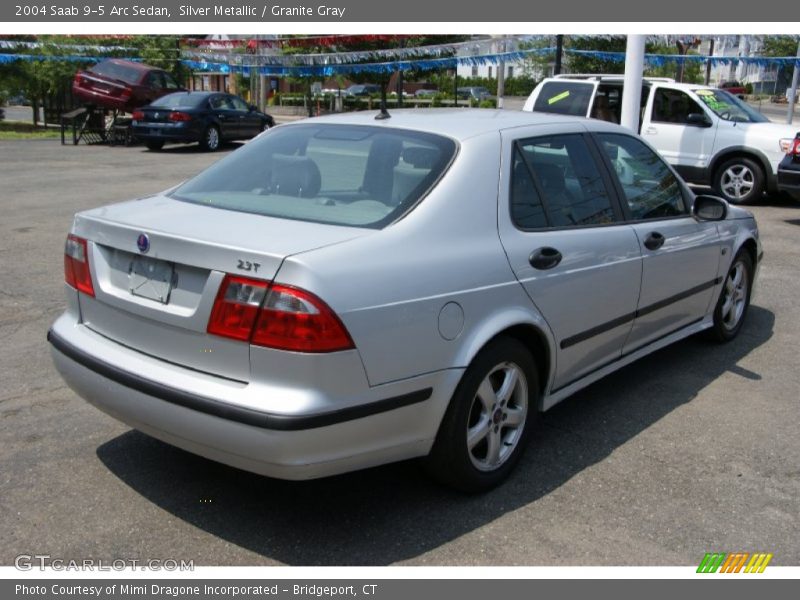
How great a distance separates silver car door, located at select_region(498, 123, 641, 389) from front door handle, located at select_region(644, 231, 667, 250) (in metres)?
0.13

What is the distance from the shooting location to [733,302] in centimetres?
594

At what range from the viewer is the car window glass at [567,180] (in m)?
4.01

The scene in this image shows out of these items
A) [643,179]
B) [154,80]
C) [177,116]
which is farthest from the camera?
[154,80]

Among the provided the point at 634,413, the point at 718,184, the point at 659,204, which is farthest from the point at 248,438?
the point at 718,184

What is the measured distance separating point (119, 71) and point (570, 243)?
20.2 m

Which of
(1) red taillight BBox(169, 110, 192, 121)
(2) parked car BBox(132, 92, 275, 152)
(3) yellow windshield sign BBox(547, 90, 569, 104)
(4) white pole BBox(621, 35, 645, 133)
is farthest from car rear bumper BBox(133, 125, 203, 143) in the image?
(4) white pole BBox(621, 35, 645, 133)

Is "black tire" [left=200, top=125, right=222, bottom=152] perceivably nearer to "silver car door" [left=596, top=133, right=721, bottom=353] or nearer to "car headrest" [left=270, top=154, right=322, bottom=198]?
"silver car door" [left=596, top=133, right=721, bottom=353]

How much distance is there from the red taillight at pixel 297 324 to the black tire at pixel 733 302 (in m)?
3.63

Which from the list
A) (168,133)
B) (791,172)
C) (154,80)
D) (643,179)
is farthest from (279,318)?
(154,80)

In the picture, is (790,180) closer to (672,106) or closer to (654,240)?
(672,106)

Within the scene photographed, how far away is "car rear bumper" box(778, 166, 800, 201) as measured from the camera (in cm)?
1074

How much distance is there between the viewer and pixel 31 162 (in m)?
16.2

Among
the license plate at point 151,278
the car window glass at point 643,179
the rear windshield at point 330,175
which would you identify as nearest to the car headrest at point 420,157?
the rear windshield at point 330,175

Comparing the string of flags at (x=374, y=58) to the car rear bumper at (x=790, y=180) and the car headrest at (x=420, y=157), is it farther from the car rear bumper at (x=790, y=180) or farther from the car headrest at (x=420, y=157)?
the car headrest at (x=420, y=157)
